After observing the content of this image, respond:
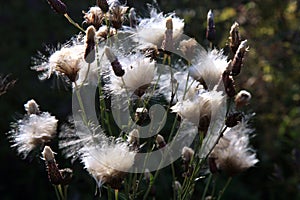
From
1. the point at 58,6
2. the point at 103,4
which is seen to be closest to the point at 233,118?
the point at 103,4

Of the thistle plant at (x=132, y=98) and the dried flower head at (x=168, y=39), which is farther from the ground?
the dried flower head at (x=168, y=39)

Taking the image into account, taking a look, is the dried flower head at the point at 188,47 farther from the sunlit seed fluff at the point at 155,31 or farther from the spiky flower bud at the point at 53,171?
the spiky flower bud at the point at 53,171

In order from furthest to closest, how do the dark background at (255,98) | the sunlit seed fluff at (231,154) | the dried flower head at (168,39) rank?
the dark background at (255,98), the sunlit seed fluff at (231,154), the dried flower head at (168,39)

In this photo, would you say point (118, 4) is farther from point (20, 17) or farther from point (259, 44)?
point (20, 17)

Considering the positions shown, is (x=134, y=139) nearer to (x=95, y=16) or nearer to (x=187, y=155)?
(x=187, y=155)

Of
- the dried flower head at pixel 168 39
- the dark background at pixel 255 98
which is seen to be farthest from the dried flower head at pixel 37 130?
the dark background at pixel 255 98

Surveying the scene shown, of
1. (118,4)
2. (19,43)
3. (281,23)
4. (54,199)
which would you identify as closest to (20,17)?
(19,43)

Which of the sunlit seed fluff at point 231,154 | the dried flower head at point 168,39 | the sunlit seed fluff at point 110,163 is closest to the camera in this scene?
the sunlit seed fluff at point 110,163

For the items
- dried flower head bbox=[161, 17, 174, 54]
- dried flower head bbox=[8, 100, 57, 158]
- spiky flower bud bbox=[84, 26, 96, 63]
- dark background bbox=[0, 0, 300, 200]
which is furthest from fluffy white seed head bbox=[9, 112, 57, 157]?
dark background bbox=[0, 0, 300, 200]
